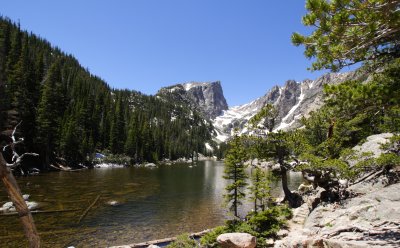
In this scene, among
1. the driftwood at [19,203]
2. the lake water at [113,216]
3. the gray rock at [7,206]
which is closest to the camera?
the driftwood at [19,203]

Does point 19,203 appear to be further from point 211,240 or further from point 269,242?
point 269,242

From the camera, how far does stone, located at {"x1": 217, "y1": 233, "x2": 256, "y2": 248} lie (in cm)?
1600

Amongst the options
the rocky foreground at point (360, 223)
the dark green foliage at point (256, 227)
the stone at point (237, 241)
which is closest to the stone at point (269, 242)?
the dark green foliage at point (256, 227)

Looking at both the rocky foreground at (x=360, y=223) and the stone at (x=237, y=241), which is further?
the stone at (x=237, y=241)

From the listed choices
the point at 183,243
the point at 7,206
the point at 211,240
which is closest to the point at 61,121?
the point at 7,206

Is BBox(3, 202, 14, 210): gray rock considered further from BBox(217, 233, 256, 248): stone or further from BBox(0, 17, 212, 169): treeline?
BBox(217, 233, 256, 248): stone

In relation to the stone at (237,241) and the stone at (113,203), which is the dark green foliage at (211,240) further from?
the stone at (113,203)

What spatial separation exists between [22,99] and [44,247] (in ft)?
181

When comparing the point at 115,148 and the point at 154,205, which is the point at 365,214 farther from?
the point at 115,148

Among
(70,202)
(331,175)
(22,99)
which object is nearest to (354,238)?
(331,175)

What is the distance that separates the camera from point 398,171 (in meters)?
17.4

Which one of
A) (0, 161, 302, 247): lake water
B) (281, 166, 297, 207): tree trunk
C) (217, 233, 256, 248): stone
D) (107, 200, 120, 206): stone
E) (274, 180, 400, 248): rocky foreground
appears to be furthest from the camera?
(107, 200, 120, 206): stone

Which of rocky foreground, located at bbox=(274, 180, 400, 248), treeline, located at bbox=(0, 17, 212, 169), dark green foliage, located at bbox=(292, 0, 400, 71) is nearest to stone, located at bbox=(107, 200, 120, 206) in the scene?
treeline, located at bbox=(0, 17, 212, 169)

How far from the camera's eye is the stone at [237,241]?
16.0 metres
